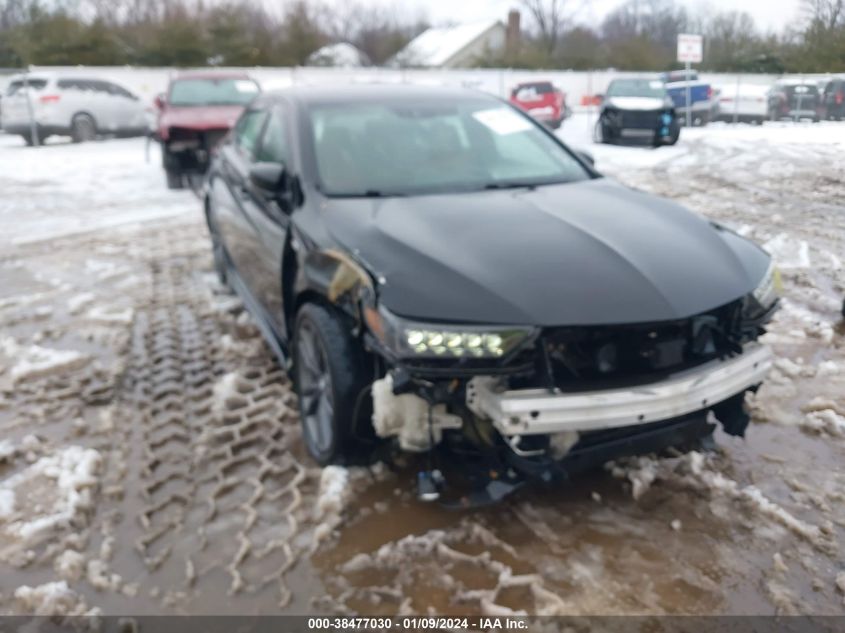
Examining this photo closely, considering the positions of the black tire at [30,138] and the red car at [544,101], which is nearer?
the black tire at [30,138]

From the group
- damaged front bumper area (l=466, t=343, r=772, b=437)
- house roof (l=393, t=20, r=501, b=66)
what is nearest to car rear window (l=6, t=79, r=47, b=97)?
damaged front bumper area (l=466, t=343, r=772, b=437)

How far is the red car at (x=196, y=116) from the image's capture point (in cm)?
1059

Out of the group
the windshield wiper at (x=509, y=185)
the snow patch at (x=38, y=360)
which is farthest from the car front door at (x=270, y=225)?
the snow patch at (x=38, y=360)

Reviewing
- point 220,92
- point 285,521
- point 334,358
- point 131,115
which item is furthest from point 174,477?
point 131,115

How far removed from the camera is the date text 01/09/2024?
2.40 metres

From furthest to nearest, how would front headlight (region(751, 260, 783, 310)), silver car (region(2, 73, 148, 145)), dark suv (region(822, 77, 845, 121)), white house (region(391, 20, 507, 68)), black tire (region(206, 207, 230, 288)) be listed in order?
white house (region(391, 20, 507, 68)) → silver car (region(2, 73, 148, 145)) → dark suv (region(822, 77, 845, 121)) → black tire (region(206, 207, 230, 288)) → front headlight (region(751, 260, 783, 310))

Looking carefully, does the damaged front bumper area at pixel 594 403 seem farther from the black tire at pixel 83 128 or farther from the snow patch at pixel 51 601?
the black tire at pixel 83 128

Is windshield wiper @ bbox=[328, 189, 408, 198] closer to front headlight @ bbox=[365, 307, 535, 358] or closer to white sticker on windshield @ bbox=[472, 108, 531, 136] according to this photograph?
white sticker on windshield @ bbox=[472, 108, 531, 136]

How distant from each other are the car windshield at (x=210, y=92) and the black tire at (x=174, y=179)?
119 centimetres

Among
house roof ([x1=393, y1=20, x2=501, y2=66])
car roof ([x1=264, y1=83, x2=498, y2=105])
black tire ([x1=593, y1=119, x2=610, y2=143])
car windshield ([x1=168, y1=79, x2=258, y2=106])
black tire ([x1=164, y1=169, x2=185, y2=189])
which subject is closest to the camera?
car roof ([x1=264, y1=83, x2=498, y2=105])

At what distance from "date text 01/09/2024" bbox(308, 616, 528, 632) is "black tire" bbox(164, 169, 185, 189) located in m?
9.70

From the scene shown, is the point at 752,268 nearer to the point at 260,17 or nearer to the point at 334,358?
the point at 334,358

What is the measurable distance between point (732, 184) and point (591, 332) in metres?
8.61

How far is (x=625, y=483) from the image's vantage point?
3.14 m
